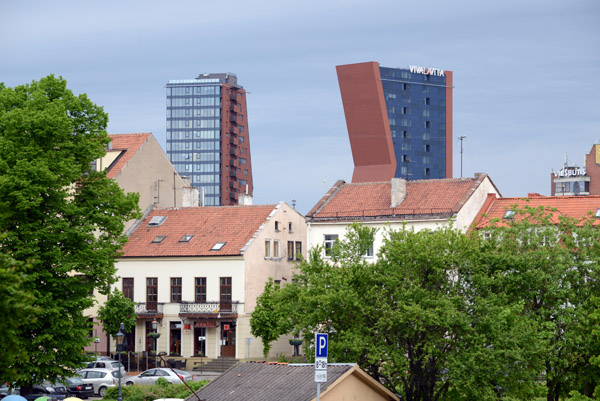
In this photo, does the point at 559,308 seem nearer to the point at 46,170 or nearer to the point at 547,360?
the point at 547,360

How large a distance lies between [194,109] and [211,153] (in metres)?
9.59

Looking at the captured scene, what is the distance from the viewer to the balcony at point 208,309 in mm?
70731

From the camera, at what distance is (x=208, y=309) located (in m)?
71.4

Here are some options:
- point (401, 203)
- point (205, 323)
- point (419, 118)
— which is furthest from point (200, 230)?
point (419, 118)

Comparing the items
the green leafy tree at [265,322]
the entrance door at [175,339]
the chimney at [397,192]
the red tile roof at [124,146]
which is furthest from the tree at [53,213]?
the red tile roof at [124,146]

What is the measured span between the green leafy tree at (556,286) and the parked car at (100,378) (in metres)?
25.5

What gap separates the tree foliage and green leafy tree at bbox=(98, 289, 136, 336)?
25609mm

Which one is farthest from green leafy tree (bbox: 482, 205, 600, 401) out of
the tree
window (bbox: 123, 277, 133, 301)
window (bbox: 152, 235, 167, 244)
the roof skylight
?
the roof skylight

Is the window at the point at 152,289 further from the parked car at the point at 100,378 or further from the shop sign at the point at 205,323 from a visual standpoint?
the parked car at the point at 100,378

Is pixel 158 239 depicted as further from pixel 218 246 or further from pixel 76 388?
pixel 76 388

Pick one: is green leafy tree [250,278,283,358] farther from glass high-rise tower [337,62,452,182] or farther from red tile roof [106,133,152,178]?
glass high-rise tower [337,62,452,182]

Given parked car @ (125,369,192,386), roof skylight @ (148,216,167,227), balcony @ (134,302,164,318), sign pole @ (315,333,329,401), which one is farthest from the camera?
roof skylight @ (148,216,167,227)

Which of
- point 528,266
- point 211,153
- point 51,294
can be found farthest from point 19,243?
point 211,153

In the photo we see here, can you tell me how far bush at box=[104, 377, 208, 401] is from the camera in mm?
48625
